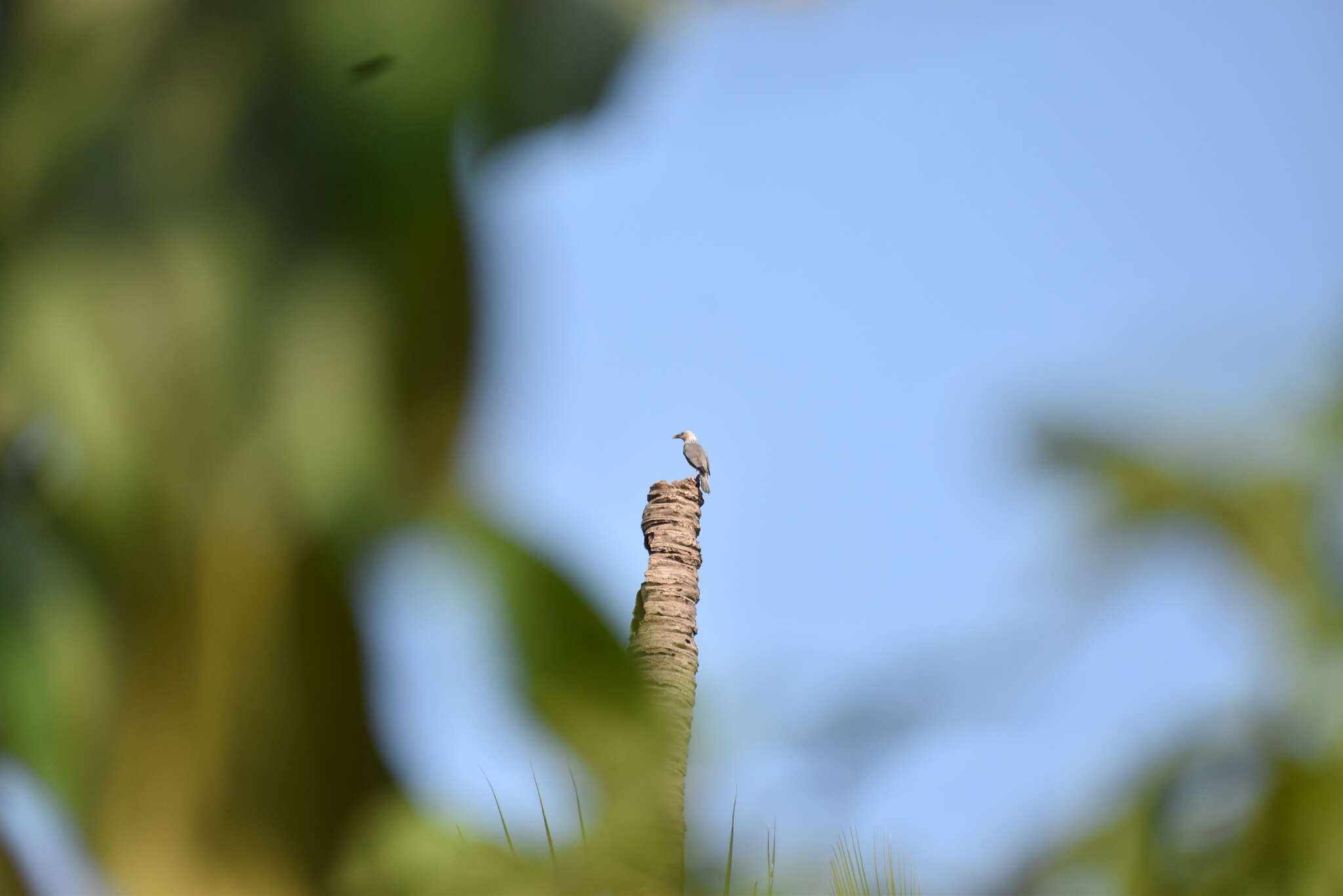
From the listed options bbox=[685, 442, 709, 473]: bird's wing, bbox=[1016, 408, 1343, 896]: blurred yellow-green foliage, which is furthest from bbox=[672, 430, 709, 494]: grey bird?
bbox=[1016, 408, 1343, 896]: blurred yellow-green foliage

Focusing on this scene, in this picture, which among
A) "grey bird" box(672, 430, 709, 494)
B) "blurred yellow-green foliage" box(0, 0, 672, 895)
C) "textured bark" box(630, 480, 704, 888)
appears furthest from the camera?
"grey bird" box(672, 430, 709, 494)

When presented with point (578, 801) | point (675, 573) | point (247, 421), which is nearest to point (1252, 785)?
point (578, 801)

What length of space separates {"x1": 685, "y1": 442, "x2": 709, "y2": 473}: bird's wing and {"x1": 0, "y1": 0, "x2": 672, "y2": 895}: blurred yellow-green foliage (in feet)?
21.1

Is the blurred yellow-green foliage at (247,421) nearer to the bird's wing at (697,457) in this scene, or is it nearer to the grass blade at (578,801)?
the grass blade at (578,801)

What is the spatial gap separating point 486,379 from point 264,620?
89mm

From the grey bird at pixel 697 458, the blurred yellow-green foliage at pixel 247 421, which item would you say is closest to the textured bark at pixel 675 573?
the grey bird at pixel 697 458

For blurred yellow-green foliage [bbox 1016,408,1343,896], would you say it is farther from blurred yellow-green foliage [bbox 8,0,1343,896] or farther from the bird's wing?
the bird's wing

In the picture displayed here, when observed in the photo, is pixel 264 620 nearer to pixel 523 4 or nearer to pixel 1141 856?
pixel 523 4

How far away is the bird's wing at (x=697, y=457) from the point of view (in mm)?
6863

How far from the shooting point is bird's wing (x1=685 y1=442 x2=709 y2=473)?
6.86m

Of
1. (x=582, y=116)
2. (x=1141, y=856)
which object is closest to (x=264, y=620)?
(x=582, y=116)

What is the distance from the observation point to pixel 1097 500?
0.40m

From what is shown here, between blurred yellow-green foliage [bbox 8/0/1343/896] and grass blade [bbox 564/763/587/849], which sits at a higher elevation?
blurred yellow-green foliage [bbox 8/0/1343/896]

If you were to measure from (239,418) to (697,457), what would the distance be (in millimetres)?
6679
